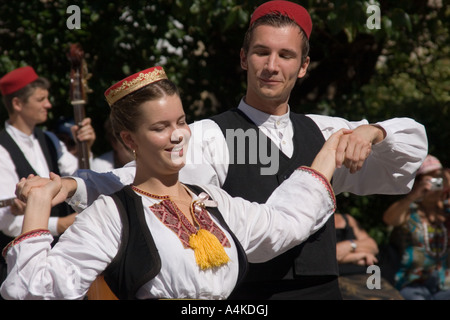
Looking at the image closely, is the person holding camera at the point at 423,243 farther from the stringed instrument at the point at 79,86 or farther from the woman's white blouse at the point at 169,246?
the woman's white blouse at the point at 169,246

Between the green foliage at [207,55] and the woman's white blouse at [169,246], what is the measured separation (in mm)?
2968

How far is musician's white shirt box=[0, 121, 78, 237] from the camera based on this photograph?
443 centimetres

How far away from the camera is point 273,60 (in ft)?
9.04

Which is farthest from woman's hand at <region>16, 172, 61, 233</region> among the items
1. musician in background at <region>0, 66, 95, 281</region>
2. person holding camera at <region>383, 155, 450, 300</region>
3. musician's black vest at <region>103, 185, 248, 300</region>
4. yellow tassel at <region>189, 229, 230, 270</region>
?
person holding camera at <region>383, 155, 450, 300</region>

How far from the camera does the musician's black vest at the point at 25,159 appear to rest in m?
4.78

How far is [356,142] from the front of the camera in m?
2.46

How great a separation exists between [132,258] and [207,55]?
435 cm

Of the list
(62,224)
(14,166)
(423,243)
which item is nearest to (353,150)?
(62,224)

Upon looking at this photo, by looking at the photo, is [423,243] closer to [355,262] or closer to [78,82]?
[355,262]

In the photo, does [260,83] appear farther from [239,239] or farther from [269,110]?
[239,239]

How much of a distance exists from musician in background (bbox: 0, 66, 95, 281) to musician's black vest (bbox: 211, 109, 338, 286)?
2211 millimetres
